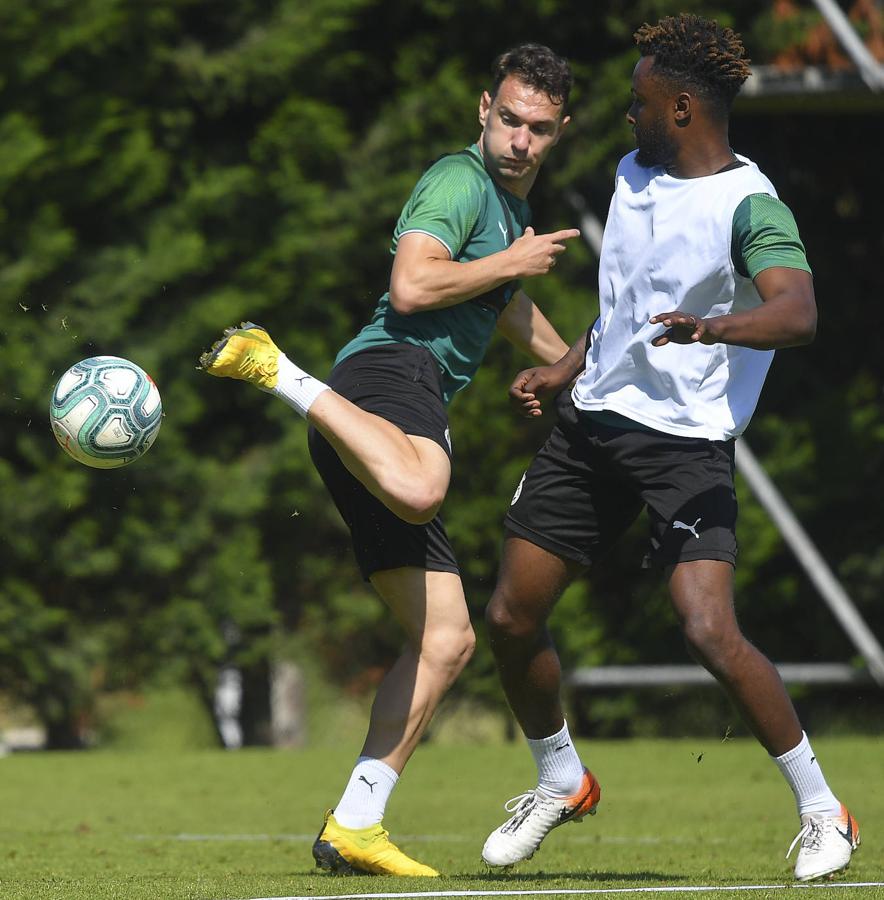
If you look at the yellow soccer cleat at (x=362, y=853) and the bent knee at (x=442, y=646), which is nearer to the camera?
the yellow soccer cleat at (x=362, y=853)

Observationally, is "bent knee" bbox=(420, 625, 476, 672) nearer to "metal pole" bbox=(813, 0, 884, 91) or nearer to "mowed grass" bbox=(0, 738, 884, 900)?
"mowed grass" bbox=(0, 738, 884, 900)

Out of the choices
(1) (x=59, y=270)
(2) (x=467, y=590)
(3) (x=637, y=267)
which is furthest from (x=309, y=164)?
(3) (x=637, y=267)

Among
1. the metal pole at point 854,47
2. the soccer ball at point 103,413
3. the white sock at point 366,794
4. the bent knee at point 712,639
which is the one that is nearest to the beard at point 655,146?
the bent knee at point 712,639

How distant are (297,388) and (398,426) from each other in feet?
1.02

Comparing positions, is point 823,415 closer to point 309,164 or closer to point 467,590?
point 467,590

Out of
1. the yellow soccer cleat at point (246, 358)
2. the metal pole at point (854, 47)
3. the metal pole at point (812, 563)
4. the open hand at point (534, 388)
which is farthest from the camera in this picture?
the metal pole at point (812, 563)

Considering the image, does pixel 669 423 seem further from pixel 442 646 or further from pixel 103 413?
pixel 103 413

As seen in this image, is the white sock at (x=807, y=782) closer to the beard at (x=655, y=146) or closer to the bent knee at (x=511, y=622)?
the bent knee at (x=511, y=622)

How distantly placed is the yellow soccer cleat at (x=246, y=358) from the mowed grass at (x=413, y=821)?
1.42 m

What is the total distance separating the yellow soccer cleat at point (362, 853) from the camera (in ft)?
14.7

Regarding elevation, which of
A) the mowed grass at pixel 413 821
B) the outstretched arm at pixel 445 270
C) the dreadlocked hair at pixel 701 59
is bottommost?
the mowed grass at pixel 413 821

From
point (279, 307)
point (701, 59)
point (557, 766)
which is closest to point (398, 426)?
point (557, 766)

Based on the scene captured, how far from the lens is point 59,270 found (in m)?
10.6

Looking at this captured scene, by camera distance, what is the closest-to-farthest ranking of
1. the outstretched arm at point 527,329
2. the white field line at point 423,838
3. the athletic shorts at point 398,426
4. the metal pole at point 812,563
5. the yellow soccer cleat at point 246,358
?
1. the yellow soccer cleat at point 246,358
2. the athletic shorts at point 398,426
3. the outstretched arm at point 527,329
4. the white field line at point 423,838
5. the metal pole at point 812,563
